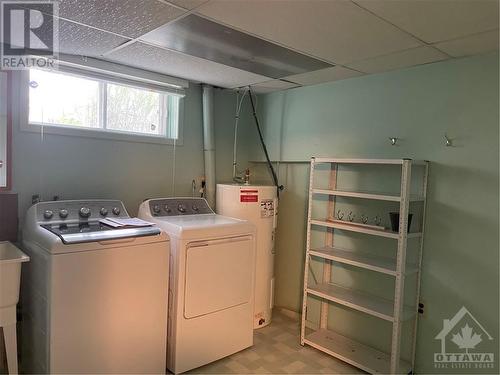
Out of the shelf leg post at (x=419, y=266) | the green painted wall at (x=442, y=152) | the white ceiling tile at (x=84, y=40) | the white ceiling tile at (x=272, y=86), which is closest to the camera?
the white ceiling tile at (x=84, y=40)

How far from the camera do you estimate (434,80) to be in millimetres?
2352

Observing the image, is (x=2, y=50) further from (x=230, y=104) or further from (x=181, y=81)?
(x=230, y=104)

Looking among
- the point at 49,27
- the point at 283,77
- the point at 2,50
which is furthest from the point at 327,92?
the point at 2,50

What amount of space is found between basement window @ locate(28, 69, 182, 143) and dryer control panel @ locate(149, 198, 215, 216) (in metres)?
0.58

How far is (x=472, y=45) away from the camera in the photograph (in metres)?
2.00

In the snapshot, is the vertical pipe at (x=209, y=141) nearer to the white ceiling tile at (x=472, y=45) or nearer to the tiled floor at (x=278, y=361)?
the tiled floor at (x=278, y=361)

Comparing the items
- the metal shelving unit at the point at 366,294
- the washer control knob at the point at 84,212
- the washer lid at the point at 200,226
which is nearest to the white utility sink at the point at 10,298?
the washer control knob at the point at 84,212

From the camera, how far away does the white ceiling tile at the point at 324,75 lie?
262 cm

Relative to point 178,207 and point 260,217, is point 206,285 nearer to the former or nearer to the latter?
point 178,207

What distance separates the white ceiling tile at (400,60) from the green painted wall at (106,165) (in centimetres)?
153

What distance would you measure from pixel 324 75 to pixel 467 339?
84.3 inches

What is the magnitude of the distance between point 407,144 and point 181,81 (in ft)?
6.29

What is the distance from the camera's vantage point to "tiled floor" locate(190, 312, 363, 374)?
7.95 ft

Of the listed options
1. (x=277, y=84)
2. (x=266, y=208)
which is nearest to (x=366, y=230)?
(x=266, y=208)
